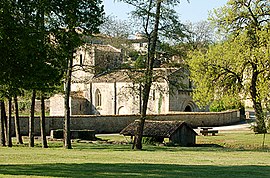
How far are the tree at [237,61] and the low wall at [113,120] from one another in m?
6.49

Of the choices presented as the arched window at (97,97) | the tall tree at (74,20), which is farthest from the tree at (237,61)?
the arched window at (97,97)

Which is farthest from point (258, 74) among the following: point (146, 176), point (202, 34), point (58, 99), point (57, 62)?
point (202, 34)

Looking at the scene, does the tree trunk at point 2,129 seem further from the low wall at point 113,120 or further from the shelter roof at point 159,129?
the low wall at point 113,120

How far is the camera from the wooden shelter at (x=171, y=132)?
38844 millimetres

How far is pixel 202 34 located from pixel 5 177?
242ft

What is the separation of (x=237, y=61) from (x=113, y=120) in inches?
774

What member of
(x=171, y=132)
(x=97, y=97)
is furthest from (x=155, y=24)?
(x=97, y=97)

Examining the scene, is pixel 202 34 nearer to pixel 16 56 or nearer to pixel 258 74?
pixel 258 74

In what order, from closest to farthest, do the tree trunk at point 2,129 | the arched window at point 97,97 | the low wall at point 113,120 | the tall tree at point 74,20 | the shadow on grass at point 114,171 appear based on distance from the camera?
1. the shadow on grass at point 114,171
2. the tall tree at point 74,20
3. the tree trunk at point 2,129
4. the low wall at point 113,120
5. the arched window at point 97,97

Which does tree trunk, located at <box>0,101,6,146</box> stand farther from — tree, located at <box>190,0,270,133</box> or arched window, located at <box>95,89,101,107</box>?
arched window, located at <box>95,89,101,107</box>

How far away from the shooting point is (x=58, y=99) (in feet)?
236

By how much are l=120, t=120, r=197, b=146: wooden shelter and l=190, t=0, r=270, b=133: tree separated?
468 centimetres

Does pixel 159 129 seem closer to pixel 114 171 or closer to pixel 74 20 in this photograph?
pixel 74 20

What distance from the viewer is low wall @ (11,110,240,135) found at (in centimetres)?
5303
